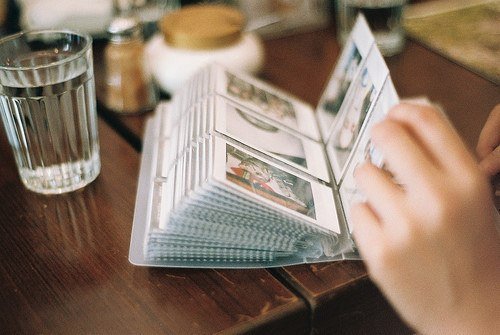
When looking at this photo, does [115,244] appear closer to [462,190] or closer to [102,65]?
[462,190]

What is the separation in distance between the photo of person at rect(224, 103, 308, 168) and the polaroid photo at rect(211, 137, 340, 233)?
0.03 meters

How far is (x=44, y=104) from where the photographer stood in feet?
2.21

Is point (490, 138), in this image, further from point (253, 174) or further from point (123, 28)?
point (123, 28)

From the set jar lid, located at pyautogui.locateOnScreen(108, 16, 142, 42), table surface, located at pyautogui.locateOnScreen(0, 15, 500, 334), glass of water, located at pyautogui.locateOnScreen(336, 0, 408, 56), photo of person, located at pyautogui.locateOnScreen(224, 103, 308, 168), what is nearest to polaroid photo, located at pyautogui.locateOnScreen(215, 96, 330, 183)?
photo of person, located at pyautogui.locateOnScreen(224, 103, 308, 168)

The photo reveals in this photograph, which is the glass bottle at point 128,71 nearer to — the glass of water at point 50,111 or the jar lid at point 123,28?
the jar lid at point 123,28

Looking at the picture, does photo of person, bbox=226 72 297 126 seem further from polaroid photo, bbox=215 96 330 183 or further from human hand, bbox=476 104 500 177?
human hand, bbox=476 104 500 177

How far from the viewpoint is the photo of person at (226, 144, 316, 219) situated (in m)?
0.55

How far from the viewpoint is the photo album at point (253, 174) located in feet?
1.79

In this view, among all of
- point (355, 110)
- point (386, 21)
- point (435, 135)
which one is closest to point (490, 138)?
point (355, 110)

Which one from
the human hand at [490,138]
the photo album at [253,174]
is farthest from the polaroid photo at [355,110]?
the human hand at [490,138]

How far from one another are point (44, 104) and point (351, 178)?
0.33 m

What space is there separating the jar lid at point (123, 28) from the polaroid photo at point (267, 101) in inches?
5.7

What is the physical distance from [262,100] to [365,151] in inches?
7.6

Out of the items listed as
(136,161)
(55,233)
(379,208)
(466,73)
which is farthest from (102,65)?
(379,208)
